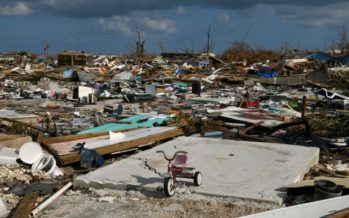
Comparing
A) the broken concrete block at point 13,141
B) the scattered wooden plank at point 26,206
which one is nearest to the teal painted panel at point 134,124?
the broken concrete block at point 13,141

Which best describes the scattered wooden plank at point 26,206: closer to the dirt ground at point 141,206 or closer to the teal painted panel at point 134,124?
the dirt ground at point 141,206

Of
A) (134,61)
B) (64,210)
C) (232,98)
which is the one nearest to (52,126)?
(64,210)

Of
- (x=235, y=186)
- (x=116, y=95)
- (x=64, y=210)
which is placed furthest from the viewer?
(x=116, y=95)

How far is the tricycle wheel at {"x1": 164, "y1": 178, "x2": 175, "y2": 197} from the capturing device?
4.71 meters

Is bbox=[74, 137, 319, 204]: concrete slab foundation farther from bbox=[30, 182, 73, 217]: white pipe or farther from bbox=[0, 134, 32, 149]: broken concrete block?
bbox=[0, 134, 32, 149]: broken concrete block

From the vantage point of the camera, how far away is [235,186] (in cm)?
501

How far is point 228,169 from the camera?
5641 mm

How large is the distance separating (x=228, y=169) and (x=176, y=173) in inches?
33.9

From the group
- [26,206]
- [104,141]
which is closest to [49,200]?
[26,206]

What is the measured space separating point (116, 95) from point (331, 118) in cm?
805

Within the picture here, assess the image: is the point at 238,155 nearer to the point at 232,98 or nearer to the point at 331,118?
the point at 331,118

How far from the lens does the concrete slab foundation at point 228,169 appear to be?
4945 millimetres

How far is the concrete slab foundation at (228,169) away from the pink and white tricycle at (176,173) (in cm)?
13

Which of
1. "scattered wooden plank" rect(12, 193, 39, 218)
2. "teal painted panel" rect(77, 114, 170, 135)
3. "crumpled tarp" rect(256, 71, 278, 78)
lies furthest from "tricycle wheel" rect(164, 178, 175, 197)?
"crumpled tarp" rect(256, 71, 278, 78)
